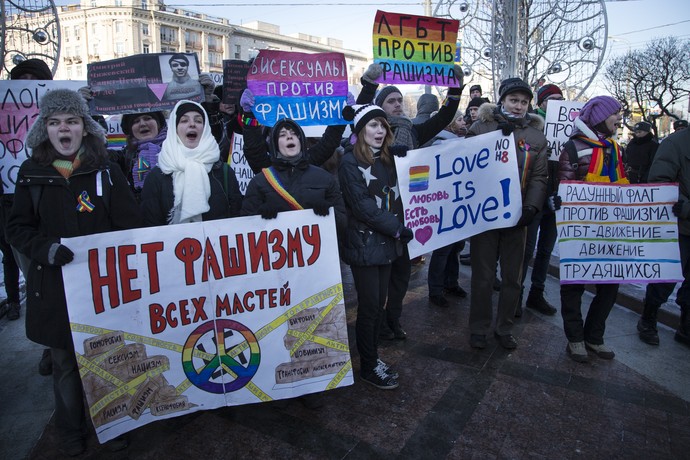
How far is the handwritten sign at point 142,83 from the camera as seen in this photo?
4.39 metres

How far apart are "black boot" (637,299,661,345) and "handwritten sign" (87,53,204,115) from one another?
179 inches

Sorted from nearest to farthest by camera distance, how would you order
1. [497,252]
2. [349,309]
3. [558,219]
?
1. [558,219]
2. [497,252]
3. [349,309]

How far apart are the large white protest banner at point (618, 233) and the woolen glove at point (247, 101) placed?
255cm

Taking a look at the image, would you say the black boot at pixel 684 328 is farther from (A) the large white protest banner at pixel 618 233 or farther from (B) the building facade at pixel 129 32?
(B) the building facade at pixel 129 32

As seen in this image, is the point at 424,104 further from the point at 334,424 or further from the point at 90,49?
the point at 90,49

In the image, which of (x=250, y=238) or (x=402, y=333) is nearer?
(x=250, y=238)

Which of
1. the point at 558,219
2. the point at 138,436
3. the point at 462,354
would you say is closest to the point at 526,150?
the point at 558,219

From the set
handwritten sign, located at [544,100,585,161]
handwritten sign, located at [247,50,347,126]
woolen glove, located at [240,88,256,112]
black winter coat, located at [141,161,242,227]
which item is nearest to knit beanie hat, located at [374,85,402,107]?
handwritten sign, located at [247,50,347,126]

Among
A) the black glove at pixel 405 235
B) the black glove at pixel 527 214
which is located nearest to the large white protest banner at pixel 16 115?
the black glove at pixel 405 235

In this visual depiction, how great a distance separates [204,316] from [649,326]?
3.84 meters

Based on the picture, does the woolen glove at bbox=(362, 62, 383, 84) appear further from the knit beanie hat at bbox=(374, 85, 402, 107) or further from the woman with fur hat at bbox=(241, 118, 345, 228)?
the woman with fur hat at bbox=(241, 118, 345, 228)

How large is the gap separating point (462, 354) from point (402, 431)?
120 centimetres

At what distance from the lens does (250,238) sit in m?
2.93

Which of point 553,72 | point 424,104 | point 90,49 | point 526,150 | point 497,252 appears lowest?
point 497,252
